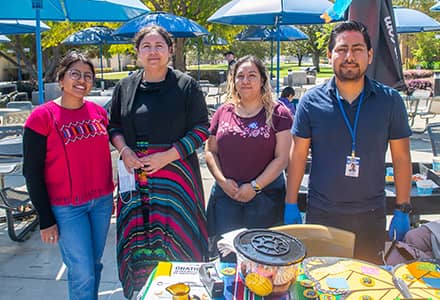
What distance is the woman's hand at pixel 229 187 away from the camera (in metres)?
2.92

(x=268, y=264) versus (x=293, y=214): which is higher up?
(x=268, y=264)

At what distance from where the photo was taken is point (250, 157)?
9.62ft

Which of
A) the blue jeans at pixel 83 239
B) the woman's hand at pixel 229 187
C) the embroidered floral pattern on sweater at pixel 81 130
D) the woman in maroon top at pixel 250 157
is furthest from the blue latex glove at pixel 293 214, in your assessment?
the embroidered floral pattern on sweater at pixel 81 130

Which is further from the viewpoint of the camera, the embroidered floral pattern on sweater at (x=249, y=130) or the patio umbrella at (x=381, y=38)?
the patio umbrella at (x=381, y=38)

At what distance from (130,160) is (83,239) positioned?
58 centimetres

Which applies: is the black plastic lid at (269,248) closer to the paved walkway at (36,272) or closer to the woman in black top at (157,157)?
the woman in black top at (157,157)

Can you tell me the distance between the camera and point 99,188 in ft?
8.95

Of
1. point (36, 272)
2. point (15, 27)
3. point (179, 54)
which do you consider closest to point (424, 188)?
point (36, 272)

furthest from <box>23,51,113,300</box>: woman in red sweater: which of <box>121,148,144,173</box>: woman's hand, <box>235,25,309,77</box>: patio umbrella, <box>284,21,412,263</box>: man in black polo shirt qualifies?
<box>235,25,309,77</box>: patio umbrella

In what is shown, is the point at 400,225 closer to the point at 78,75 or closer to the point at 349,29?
the point at 349,29

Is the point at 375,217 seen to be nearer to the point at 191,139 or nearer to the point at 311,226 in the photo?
the point at 311,226

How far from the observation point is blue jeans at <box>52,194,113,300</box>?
260 cm

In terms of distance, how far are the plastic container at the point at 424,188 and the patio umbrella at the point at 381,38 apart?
2.70 ft

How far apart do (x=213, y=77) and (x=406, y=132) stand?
80.8ft
